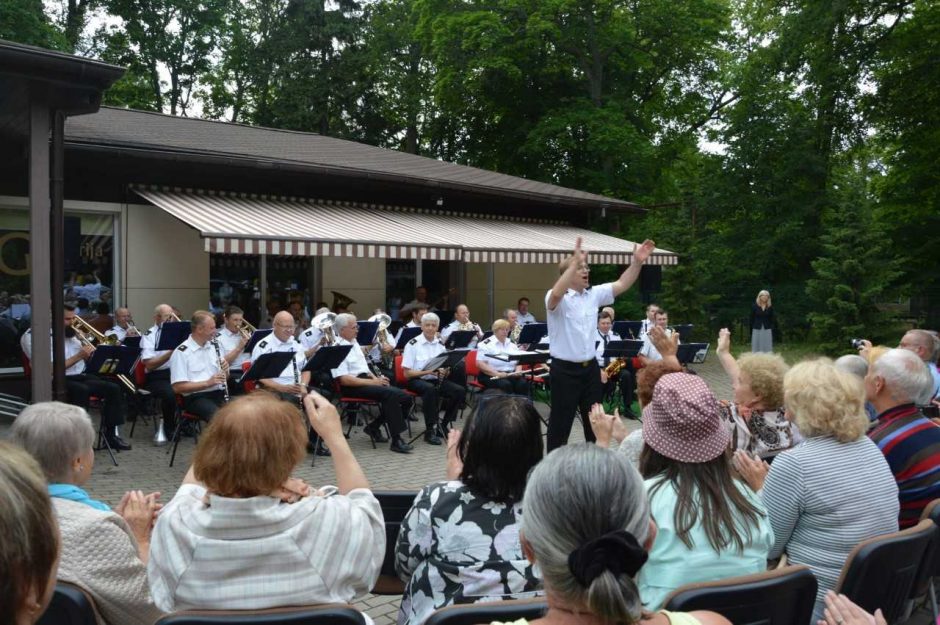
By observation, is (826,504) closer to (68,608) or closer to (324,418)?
(324,418)

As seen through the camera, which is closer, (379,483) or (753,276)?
(379,483)

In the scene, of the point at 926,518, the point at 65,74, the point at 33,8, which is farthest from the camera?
the point at 33,8

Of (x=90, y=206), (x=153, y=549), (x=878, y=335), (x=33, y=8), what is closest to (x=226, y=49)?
(x=33, y=8)

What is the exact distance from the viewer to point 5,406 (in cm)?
886

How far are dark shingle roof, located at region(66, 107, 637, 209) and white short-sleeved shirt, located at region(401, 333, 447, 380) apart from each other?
487 centimetres

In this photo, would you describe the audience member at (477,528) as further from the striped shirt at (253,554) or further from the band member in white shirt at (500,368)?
Answer: the band member in white shirt at (500,368)

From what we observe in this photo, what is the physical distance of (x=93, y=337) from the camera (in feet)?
33.5

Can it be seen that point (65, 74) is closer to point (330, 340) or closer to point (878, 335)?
point (330, 340)

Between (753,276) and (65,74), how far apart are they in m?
20.7

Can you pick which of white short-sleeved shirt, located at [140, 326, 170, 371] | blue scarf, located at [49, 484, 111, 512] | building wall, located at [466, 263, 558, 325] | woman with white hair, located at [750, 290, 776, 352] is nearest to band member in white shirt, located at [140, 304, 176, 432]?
white short-sleeved shirt, located at [140, 326, 170, 371]

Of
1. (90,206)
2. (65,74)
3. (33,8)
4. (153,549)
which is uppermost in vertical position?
(33,8)

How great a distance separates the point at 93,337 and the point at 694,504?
30.6 ft

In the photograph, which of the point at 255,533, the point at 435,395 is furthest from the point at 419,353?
the point at 255,533

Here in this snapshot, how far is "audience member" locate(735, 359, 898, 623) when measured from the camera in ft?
10.1
